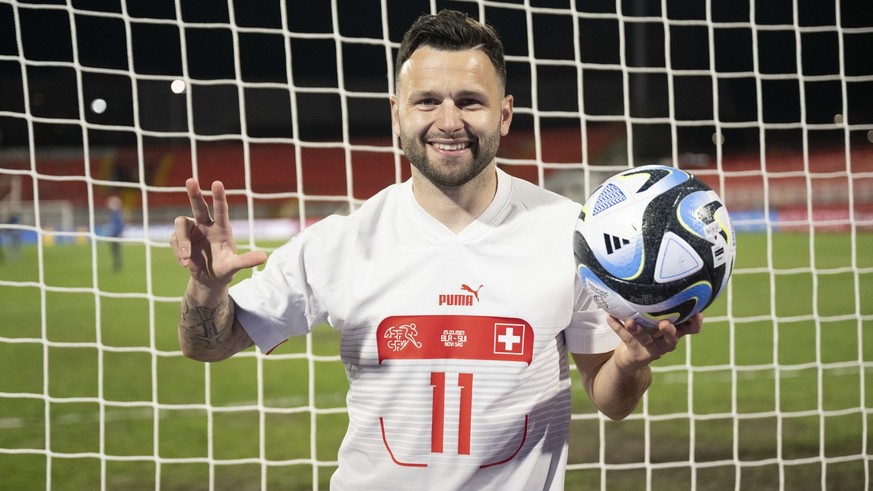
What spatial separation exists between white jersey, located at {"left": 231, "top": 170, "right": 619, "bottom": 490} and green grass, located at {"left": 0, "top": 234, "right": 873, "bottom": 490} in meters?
1.64

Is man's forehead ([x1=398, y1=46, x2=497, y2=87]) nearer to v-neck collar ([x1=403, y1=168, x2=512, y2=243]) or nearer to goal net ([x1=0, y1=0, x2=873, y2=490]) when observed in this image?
v-neck collar ([x1=403, y1=168, x2=512, y2=243])

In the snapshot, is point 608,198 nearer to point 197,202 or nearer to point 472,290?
point 472,290

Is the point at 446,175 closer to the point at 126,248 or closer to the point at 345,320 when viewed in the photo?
the point at 345,320

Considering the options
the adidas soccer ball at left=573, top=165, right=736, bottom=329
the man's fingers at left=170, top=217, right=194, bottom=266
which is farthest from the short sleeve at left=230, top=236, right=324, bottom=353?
the adidas soccer ball at left=573, top=165, right=736, bottom=329

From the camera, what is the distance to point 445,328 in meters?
2.01

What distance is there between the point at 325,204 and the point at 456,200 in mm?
23406

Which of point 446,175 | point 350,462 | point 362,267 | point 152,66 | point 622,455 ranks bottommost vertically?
point 622,455

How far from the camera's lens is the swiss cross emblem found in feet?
6.57

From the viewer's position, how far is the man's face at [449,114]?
196 centimetres

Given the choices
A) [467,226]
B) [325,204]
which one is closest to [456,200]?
[467,226]

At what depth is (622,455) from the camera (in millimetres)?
4641

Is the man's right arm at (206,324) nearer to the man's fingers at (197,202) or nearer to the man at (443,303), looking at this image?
the man at (443,303)

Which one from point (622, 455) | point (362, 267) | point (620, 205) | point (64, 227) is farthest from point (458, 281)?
point (64, 227)

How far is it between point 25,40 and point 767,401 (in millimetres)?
35438
